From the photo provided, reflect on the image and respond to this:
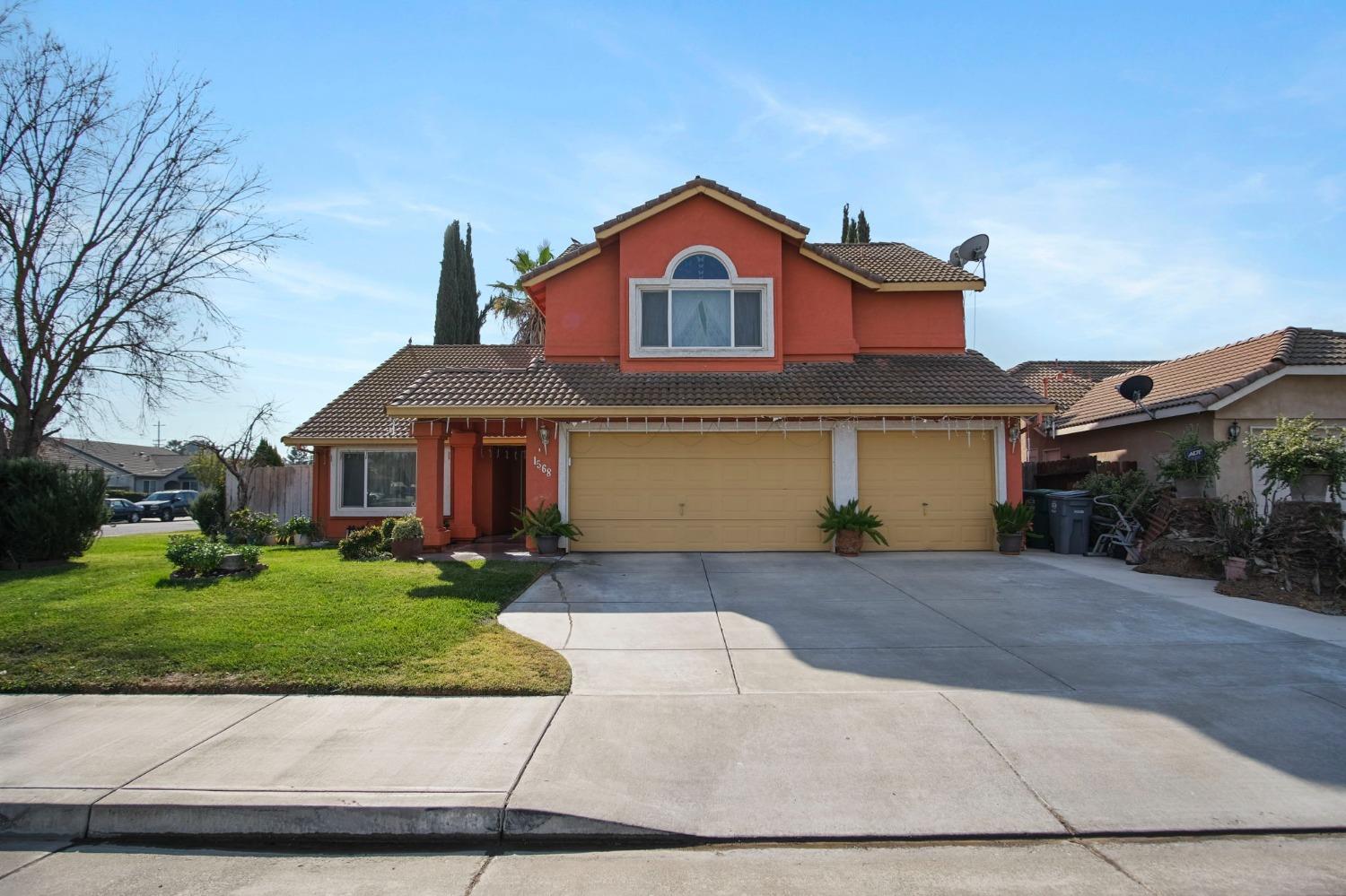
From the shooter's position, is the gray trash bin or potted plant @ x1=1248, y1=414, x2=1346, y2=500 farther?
the gray trash bin

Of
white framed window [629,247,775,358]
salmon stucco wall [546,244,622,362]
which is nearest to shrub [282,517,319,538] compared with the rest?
salmon stucco wall [546,244,622,362]

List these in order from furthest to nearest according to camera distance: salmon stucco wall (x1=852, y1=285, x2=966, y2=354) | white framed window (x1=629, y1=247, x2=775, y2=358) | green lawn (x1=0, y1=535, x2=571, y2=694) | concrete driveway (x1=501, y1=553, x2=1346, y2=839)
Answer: salmon stucco wall (x1=852, y1=285, x2=966, y2=354)
white framed window (x1=629, y1=247, x2=775, y2=358)
green lawn (x1=0, y1=535, x2=571, y2=694)
concrete driveway (x1=501, y1=553, x2=1346, y2=839)

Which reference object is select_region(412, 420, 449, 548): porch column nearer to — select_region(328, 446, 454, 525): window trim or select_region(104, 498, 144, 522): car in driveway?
select_region(328, 446, 454, 525): window trim

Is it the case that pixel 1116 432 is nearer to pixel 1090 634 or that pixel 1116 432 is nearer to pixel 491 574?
pixel 1090 634

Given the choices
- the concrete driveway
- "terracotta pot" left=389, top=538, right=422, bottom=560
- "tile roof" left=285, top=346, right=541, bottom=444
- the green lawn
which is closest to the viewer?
the concrete driveway

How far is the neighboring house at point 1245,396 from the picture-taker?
1288 centimetres

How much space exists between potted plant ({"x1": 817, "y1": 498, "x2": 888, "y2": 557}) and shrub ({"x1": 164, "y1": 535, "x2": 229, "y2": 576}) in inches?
382

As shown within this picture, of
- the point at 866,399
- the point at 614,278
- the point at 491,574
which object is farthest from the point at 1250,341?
the point at 491,574

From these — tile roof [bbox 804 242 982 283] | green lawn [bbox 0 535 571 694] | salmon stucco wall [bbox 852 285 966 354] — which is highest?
tile roof [bbox 804 242 982 283]

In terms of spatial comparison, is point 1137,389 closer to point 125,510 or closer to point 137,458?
point 125,510

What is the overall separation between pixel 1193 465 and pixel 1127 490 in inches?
68.0

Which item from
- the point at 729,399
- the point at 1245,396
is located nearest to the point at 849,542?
the point at 729,399

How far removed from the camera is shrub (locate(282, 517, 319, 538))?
17016mm

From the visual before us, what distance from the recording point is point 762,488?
45.3 ft
